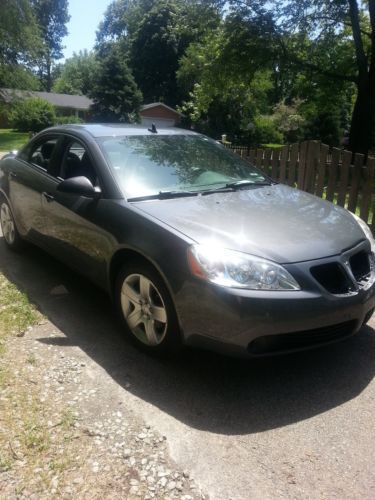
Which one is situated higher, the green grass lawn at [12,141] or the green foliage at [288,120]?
the green foliage at [288,120]

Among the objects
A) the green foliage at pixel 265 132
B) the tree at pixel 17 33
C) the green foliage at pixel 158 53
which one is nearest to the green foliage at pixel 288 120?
the green foliage at pixel 265 132

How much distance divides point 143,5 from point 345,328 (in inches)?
2593

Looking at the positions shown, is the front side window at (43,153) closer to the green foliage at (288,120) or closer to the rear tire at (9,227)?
the rear tire at (9,227)

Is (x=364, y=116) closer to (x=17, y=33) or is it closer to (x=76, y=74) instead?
(x=17, y=33)

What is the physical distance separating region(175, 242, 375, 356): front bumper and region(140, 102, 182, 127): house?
47.4 m

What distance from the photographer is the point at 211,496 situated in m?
2.20

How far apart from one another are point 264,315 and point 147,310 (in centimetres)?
91

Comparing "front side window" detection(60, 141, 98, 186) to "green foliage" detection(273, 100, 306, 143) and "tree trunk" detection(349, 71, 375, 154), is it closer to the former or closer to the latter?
"tree trunk" detection(349, 71, 375, 154)

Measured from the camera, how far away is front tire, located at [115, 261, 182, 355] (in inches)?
122

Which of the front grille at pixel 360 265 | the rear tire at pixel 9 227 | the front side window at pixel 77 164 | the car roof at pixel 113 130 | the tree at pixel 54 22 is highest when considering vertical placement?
the tree at pixel 54 22

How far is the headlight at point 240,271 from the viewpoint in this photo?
279cm

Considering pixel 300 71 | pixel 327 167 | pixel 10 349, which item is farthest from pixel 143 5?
pixel 10 349

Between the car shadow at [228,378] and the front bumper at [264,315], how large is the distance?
32 cm

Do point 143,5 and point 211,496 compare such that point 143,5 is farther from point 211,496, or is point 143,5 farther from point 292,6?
point 211,496
